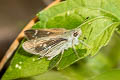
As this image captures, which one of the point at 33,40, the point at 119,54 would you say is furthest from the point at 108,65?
the point at 33,40

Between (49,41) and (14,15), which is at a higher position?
(14,15)

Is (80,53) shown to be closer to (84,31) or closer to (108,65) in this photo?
(84,31)

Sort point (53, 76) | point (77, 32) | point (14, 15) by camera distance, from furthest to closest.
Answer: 1. point (14, 15)
2. point (53, 76)
3. point (77, 32)

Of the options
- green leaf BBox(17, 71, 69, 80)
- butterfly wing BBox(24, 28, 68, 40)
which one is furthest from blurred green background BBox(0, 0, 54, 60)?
butterfly wing BBox(24, 28, 68, 40)

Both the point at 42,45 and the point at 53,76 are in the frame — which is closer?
the point at 42,45

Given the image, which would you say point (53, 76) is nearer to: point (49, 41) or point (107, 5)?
point (49, 41)

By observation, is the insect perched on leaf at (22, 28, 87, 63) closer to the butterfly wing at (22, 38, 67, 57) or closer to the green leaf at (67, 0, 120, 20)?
the butterfly wing at (22, 38, 67, 57)

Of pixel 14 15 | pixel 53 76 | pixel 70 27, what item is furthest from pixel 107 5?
pixel 14 15

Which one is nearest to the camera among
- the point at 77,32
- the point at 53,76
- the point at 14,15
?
the point at 77,32
